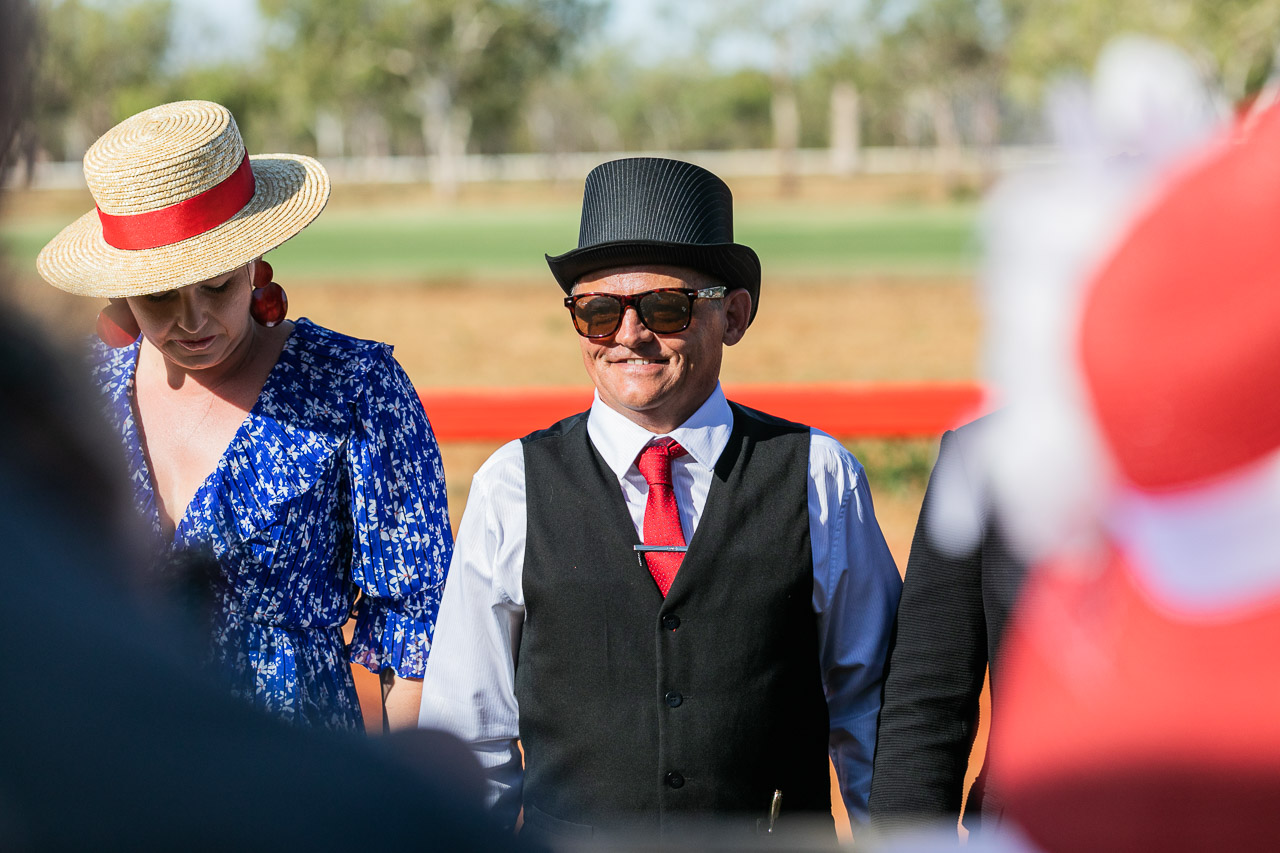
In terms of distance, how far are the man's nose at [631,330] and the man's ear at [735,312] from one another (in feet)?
0.75

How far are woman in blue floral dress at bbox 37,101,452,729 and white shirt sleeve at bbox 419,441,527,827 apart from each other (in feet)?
0.40

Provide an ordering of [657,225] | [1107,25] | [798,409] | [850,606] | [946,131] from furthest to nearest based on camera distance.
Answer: [946,131] → [1107,25] → [798,409] → [657,225] → [850,606]

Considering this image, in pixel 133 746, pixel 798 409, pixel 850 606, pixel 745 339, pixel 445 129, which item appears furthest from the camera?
pixel 445 129

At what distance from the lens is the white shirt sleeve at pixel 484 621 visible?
212 cm

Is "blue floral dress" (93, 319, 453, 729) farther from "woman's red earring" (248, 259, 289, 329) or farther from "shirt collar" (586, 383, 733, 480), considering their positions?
"shirt collar" (586, 383, 733, 480)

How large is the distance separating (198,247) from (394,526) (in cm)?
63

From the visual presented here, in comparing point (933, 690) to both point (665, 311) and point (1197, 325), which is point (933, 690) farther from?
point (1197, 325)

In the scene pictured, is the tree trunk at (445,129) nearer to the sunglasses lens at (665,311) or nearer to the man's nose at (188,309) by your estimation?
the man's nose at (188,309)


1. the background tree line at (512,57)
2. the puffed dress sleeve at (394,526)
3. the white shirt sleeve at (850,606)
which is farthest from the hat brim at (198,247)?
the background tree line at (512,57)

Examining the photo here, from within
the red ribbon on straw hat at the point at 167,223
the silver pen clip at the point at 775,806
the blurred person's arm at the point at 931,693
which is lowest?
the silver pen clip at the point at 775,806

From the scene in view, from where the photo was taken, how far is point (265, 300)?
2.30m

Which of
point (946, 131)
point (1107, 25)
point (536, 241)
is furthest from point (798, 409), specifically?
point (946, 131)

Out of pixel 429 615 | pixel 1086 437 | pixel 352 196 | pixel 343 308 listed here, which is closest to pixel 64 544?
pixel 1086 437

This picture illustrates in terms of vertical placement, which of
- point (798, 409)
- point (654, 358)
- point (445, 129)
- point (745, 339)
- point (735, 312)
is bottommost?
point (654, 358)
